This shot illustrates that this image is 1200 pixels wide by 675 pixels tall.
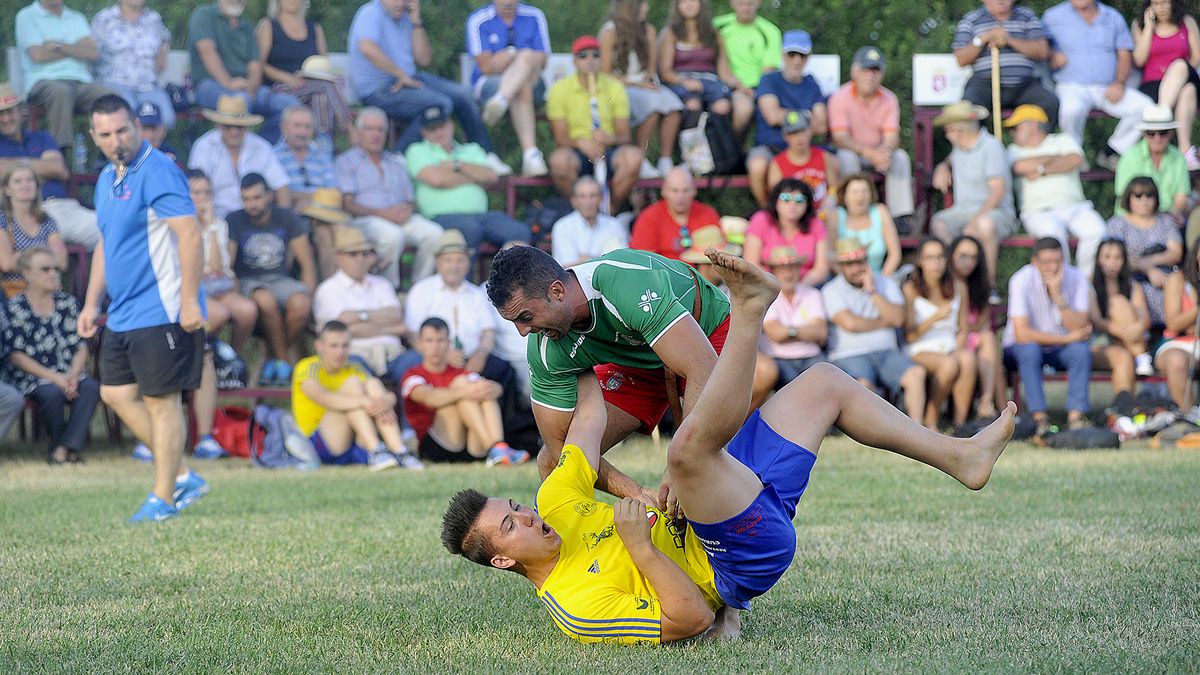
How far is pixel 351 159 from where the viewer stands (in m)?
12.4

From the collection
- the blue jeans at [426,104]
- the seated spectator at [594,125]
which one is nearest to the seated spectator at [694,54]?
the seated spectator at [594,125]

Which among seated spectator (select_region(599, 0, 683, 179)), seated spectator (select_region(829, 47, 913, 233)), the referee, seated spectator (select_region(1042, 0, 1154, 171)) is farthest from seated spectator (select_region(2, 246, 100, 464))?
seated spectator (select_region(1042, 0, 1154, 171))

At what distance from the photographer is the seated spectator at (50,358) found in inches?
424

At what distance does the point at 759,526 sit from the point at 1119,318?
7.82 m

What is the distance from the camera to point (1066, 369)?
11391mm

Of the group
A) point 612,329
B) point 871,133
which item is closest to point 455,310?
point 871,133

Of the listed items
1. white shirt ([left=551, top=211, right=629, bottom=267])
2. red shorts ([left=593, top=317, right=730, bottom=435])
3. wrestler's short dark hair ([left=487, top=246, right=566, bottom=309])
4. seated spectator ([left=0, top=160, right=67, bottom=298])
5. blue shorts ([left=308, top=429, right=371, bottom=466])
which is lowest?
blue shorts ([left=308, top=429, right=371, bottom=466])

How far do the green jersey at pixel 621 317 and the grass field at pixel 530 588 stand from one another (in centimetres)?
89

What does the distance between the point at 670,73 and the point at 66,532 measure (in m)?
7.53

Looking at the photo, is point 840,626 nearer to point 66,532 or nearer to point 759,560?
point 759,560

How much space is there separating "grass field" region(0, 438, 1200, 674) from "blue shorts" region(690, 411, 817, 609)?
22 centimetres

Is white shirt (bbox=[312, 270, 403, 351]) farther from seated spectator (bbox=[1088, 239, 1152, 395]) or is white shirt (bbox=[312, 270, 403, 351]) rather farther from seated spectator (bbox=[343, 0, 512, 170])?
seated spectator (bbox=[1088, 239, 1152, 395])

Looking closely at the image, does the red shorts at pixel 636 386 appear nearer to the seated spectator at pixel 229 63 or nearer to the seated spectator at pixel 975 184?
the seated spectator at pixel 975 184

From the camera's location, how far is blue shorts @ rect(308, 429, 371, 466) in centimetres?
1069
